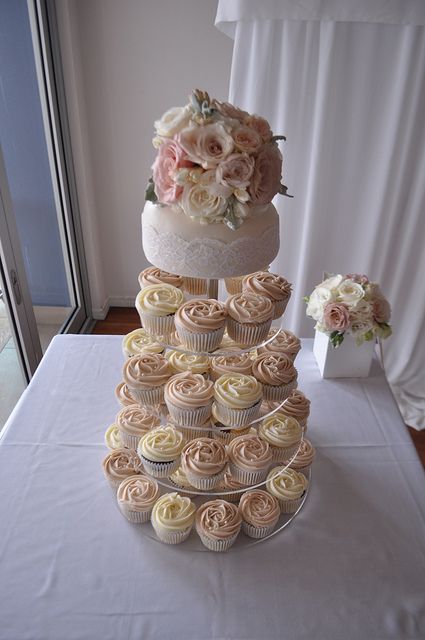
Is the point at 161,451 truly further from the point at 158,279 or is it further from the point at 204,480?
the point at 158,279

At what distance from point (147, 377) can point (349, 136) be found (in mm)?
1643

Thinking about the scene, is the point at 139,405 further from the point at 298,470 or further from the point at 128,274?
the point at 128,274

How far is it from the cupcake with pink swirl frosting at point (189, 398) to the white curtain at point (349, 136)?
4.75 ft

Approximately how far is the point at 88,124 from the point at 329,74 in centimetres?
138

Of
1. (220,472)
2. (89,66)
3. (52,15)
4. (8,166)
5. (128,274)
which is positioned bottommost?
(128,274)

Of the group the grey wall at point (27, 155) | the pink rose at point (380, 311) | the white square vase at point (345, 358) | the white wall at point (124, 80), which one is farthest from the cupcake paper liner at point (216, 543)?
the white wall at point (124, 80)

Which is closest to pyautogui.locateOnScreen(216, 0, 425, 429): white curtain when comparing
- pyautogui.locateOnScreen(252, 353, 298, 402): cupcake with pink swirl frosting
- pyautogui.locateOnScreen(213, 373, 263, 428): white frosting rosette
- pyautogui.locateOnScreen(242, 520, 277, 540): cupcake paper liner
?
pyautogui.locateOnScreen(252, 353, 298, 402): cupcake with pink swirl frosting

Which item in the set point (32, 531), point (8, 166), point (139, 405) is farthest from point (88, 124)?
point (32, 531)

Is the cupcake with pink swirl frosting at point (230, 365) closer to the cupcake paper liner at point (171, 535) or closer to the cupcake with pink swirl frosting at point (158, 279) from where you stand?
the cupcake with pink swirl frosting at point (158, 279)

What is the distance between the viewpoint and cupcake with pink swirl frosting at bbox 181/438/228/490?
1.08 m

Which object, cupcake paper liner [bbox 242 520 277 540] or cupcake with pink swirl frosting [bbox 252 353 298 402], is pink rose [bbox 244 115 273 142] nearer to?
cupcake with pink swirl frosting [bbox 252 353 298 402]

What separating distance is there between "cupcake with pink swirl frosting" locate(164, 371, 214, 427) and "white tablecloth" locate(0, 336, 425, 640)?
0.33 metres

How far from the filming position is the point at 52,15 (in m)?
2.19

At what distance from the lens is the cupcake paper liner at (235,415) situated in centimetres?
107
